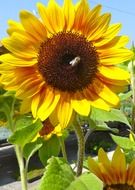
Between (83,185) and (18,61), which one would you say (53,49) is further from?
(83,185)

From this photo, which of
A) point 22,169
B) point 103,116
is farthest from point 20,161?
point 103,116

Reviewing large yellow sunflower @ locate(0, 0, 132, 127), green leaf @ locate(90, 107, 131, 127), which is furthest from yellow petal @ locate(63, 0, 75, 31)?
green leaf @ locate(90, 107, 131, 127)

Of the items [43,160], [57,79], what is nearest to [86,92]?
[57,79]

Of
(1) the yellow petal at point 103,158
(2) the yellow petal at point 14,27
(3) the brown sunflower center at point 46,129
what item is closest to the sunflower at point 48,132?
(3) the brown sunflower center at point 46,129

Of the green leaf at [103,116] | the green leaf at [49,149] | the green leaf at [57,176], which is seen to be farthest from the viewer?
the green leaf at [49,149]

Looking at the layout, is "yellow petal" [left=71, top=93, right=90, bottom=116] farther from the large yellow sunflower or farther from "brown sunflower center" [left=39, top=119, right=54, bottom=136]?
"brown sunflower center" [left=39, top=119, right=54, bottom=136]

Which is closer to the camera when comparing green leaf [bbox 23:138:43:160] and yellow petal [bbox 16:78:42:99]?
yellow petal [bbox 16:78:42:99]

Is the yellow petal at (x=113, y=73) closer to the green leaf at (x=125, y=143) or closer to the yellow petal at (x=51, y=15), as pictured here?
the yellow petal at (x=51, y=15)
